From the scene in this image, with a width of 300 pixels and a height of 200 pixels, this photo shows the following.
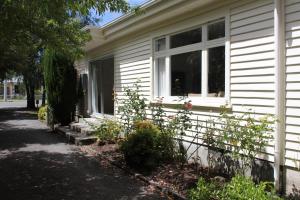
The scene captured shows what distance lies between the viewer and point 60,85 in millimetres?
15828

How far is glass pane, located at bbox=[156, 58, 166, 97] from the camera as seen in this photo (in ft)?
32.3

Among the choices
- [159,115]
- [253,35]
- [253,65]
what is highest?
[253,35]

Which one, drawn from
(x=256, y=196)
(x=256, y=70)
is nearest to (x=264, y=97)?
(x=256, y=70)

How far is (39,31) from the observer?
7625 mm

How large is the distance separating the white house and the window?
0.7 inches

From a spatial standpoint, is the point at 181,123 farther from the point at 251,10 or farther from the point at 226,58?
the point at 251,10

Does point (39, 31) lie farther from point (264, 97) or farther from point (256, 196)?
point (256, 196)

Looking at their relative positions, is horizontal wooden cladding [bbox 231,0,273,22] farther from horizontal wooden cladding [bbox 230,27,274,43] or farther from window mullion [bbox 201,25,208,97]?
window mullion [bbox 201,25,208,97]

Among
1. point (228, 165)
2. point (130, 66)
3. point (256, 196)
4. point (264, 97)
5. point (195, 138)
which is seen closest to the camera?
point (256, 196)

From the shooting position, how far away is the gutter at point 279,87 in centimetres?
582

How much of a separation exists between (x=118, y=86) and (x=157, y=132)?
16.0ft

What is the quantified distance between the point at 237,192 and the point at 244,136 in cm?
167

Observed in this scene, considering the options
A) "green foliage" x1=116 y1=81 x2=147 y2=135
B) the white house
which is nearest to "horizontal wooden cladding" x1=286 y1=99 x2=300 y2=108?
the white house

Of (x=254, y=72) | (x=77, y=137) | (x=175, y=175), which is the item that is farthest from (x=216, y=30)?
(x=77, y=137)
